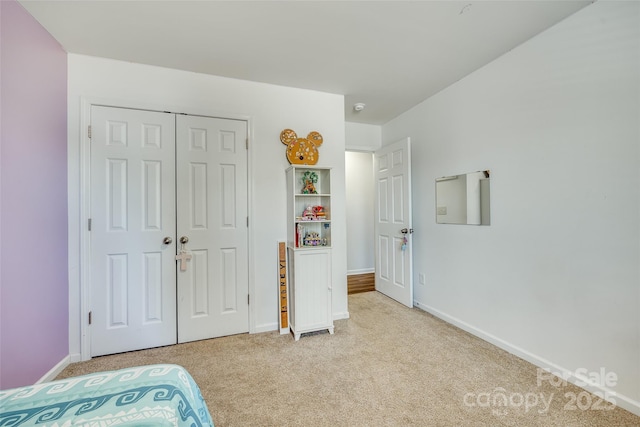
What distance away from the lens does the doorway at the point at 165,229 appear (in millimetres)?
2146

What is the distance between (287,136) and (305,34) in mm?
923

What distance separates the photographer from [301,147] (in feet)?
8.67

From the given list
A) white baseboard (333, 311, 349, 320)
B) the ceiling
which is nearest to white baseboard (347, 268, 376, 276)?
white baseboard (333, 311, 349, 320)

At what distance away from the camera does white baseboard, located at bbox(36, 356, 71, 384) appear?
176 cm

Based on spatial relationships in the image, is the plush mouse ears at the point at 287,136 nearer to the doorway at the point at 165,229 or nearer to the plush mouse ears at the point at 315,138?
the plush mouse ears at the point at 315,138

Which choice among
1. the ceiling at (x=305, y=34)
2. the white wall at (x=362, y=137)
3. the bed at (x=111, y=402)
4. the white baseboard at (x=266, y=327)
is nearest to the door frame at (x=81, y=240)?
the ceiling at (x=305, y=34)

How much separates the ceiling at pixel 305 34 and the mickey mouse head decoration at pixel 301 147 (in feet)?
1.71

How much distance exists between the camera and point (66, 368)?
1.96 metres

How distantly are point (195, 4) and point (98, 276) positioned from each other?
2154 mm

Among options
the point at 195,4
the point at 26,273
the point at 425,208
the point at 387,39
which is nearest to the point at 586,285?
the point at 425,208

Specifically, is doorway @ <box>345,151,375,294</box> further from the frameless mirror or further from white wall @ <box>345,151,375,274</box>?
the frameless mirror

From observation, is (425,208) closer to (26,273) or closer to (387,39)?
(387,39)

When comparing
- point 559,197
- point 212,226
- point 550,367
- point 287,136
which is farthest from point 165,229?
point 550,367

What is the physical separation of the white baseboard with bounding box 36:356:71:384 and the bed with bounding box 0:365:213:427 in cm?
130
